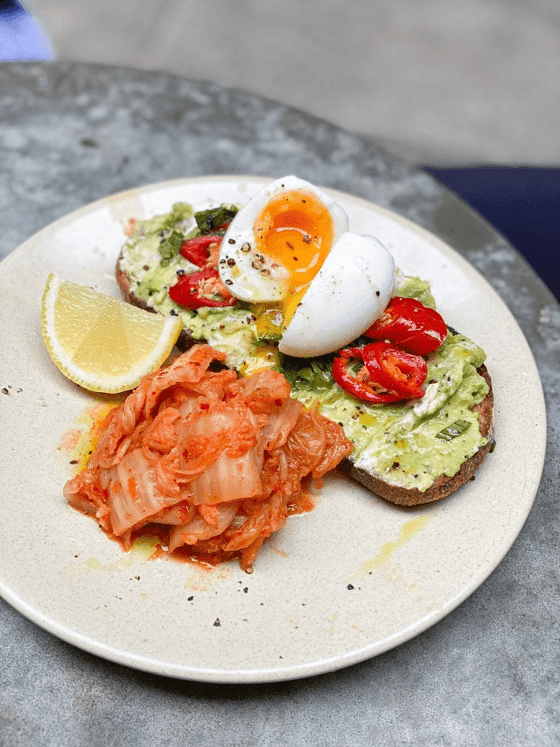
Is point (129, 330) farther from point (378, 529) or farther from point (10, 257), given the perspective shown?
point (378, 529)

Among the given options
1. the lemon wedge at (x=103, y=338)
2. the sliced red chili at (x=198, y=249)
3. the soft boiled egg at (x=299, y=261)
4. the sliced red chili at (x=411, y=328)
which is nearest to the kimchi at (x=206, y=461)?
the lemon wedge at (x=103, y=338)

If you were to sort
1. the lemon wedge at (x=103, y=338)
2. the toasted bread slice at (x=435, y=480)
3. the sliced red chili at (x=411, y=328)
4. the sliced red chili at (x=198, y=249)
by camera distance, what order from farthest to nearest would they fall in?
the sliced red chili at (x=198, y=249) < the lemon wedge at (x=103, y=338) < the sliced red chili at (x=411, y=328) < the toasted bread slice at (x=435, y=480)

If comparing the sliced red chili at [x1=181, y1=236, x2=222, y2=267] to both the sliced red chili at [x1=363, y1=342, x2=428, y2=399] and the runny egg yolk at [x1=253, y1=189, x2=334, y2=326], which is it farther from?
the sliced red chili at [x1=363, y1=342, x2=428, y2=399]

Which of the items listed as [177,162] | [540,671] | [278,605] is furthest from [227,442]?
[177,162]

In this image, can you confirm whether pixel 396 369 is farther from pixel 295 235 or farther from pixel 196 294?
pixel 196 294

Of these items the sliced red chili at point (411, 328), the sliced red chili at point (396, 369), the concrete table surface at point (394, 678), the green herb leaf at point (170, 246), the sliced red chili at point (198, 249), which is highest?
the sliced red chili at point (411, 328)

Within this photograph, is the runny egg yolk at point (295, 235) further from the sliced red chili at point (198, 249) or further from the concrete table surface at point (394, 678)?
the concrete table surface at point (394, 678)

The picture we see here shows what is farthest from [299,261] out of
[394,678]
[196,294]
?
[394,678]
